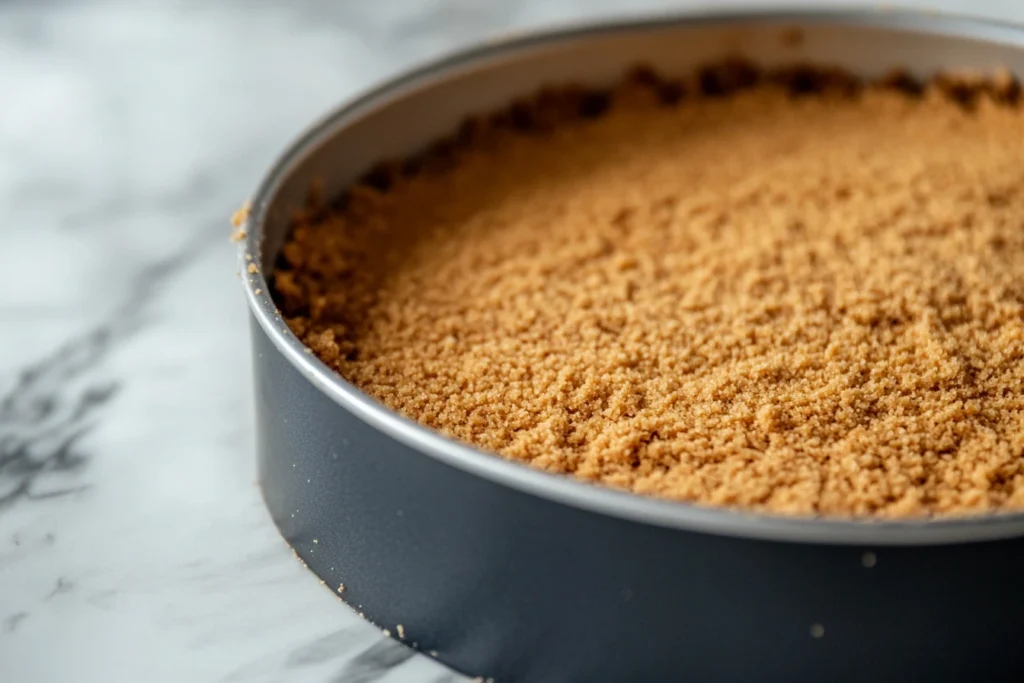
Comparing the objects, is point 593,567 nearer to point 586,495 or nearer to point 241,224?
point 586,495

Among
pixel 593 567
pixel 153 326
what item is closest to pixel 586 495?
pixel 593 567

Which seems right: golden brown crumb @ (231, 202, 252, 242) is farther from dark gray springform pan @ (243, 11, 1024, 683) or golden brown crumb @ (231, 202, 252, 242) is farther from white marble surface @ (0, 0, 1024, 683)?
white marble surface @ (0, 0, 1024, 683)

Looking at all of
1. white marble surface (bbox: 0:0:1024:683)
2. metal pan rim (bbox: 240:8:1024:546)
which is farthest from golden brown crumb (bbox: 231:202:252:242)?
white marble surface (bbox: 0:0:1024:683)

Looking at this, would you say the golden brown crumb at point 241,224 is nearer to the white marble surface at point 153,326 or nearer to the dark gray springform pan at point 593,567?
the dark gray springform pan at point 593,567

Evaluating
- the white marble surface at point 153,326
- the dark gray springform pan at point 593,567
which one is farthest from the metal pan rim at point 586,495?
the white marble surface at point 153,326

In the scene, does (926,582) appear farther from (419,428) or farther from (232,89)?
(232,89)

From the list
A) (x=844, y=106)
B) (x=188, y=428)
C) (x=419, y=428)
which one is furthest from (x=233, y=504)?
(x=844, y=106)
